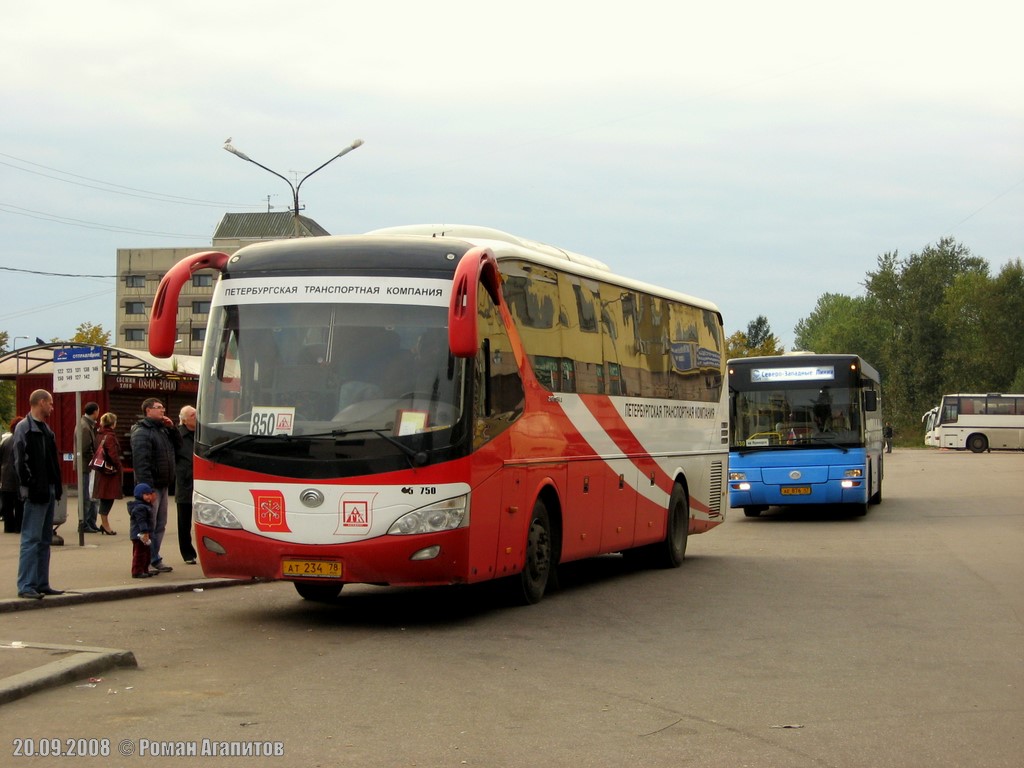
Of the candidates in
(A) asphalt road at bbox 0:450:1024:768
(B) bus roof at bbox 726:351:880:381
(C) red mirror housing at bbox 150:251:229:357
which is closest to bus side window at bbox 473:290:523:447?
(A) asphalt road at bbox 0:450:1024:768

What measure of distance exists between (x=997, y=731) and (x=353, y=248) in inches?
253

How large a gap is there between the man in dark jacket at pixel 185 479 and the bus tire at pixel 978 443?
231ft

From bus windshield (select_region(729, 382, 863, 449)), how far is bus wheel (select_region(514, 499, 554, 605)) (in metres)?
13.6

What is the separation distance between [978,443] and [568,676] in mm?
75884

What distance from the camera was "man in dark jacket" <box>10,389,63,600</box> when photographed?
39.2 feet

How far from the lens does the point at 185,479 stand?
626 inches

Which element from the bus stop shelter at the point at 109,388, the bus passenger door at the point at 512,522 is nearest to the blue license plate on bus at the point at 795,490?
the bus stop shelter at the point at 109,388

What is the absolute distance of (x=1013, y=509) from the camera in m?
28.6

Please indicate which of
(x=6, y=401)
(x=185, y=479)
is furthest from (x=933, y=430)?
(x=185, y=479)

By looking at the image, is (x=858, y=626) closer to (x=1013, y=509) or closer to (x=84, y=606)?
(x=84, y=606)

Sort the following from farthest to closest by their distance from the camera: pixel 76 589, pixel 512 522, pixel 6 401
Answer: pixel 6 401 < pixel 76 589 < pixel 512 522

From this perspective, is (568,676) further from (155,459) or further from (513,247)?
(155,459)

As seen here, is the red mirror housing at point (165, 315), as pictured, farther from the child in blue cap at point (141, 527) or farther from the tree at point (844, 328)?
the tree at point (844, 328)

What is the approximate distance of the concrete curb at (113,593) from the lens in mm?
12000
